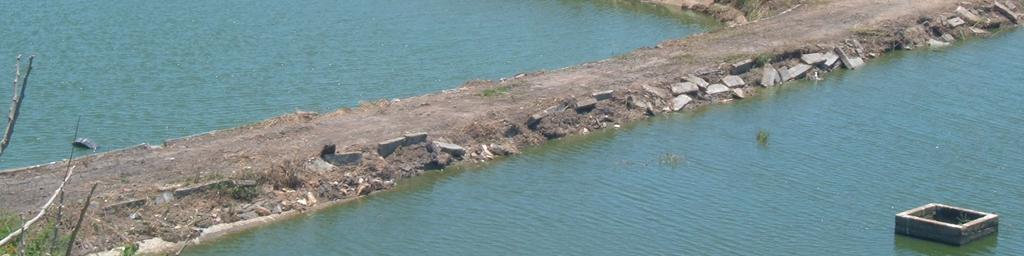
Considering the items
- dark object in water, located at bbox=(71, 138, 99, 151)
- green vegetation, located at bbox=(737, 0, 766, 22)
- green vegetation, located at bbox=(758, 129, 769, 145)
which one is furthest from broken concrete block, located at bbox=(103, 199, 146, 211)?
green vegetation, located at bbox=(737, 0, 766, 22)

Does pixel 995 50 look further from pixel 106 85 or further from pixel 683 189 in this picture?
pixel 106 85

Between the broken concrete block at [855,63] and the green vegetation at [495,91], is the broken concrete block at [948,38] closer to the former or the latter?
the broken concrete block at [855,63]

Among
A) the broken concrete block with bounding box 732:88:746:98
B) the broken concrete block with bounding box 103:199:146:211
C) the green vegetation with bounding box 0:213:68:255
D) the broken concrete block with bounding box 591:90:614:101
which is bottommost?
the broken concrete block with bounding box 732:88:746:98

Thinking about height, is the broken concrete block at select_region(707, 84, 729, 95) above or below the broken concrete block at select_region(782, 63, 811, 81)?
above

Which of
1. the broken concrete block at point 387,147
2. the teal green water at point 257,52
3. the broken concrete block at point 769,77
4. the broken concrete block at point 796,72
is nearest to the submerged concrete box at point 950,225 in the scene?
the broken concrete block at point 387,147

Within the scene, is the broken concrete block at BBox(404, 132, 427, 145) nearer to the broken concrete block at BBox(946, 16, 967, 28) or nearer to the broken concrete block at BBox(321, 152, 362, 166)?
the broken concrete block at BBox(321, 152, 362, 166)

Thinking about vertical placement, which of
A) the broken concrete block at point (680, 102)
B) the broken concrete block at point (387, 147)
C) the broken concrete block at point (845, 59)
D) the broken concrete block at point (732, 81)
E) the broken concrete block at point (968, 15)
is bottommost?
the broken concrete block at point (968, 15)

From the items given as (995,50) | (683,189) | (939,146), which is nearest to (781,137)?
(939,146)
